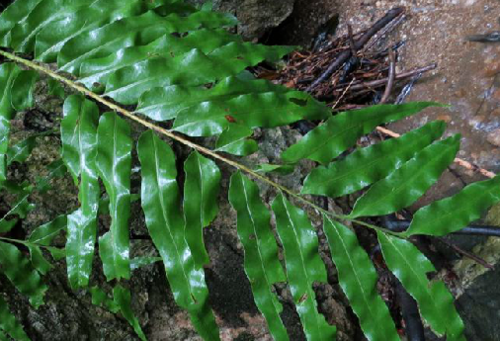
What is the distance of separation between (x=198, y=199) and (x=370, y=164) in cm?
35

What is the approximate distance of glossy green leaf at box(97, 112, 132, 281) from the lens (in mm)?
991

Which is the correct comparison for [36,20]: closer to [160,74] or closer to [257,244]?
[160,74]

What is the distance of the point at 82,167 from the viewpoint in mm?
1046

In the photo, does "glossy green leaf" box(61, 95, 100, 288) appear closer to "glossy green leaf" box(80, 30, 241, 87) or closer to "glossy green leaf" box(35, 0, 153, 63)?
"glossy green leaf" box(80, 30, 241, 87)

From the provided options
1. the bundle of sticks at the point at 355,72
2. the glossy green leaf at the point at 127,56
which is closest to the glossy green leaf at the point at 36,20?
the glossy green leaf at the point at 127,56

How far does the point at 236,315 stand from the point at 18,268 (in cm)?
67

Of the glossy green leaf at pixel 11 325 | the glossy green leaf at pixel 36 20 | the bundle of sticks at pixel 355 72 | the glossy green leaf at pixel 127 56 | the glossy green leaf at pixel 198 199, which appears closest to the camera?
the glossy green leaf at pixel 198 199

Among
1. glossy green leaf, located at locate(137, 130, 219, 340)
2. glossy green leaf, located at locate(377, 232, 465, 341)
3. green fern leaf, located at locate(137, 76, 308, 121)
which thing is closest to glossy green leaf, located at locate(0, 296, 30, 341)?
glossy green leaf, located at locate(137, 130, 219, 340)

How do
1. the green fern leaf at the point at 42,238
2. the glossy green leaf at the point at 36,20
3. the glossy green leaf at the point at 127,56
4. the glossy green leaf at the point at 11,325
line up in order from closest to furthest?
the glossy green leaf at the point at 127,56, the glossy green leaf at the point at 36,20, the glossy green leaf at the point at 11,325, the green fern leaf at the point at 42,238

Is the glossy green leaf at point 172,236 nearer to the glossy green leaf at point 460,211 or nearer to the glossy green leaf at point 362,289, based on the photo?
the glossy green leaf at point 362,289

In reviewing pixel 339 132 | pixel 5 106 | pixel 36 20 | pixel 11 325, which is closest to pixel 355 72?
pixel 339 132

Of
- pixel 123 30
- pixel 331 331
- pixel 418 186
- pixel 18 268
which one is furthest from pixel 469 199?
pixel 18 268

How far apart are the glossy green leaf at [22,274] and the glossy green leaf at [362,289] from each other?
868 mm

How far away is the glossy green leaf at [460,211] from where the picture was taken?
100 centimetres
